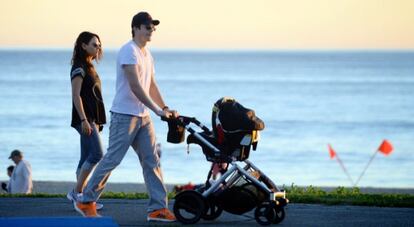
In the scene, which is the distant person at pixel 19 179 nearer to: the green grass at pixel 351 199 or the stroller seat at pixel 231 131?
the green grass at pixel 351 199

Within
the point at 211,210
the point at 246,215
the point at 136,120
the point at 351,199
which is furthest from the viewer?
the point at 351,199

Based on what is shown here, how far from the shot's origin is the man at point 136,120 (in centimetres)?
1112

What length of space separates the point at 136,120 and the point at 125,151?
30 cm

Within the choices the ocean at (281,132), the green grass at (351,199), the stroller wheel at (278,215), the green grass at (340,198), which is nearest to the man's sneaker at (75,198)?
the green grass at (340,198)

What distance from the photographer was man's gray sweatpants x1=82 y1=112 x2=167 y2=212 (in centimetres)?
1125

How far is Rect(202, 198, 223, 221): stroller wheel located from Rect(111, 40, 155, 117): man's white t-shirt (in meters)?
0.99

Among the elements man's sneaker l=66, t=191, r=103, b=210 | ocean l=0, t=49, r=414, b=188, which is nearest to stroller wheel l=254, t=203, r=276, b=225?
man's sneaker l=66, t=191, r=103, b=210

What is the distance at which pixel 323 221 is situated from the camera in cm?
1155

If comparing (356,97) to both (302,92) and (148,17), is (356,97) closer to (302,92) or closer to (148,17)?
(302,92)

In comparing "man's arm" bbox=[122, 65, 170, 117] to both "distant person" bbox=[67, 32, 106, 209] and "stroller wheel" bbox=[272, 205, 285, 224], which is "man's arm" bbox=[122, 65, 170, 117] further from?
"stroller wheel" bbox=[272, 205, 285, 224]

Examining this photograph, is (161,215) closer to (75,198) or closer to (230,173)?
(230,173)

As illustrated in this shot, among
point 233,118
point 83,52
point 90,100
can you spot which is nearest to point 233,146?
point 233,118

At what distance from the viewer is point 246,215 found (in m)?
11.9

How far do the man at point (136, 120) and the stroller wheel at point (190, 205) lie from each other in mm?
152
